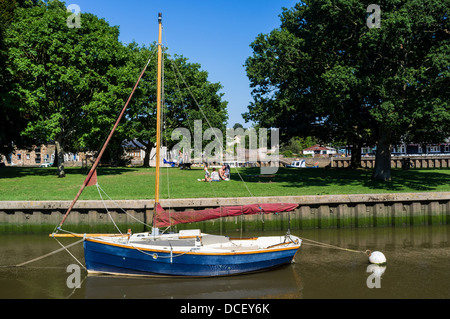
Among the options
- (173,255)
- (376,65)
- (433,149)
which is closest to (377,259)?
(173,255)

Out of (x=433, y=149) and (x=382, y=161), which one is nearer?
(x=382, y=161)

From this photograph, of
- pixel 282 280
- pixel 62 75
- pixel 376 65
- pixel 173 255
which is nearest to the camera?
pixel 173 255

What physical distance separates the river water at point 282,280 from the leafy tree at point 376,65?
1197 cm

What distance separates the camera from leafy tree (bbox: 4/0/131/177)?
34.9 metres

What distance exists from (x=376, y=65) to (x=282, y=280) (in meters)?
23.5

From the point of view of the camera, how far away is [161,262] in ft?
50.1

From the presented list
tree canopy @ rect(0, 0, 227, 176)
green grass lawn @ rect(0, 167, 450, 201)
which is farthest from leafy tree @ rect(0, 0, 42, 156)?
green grass lawn @ rect(0, 167, 450, 201)

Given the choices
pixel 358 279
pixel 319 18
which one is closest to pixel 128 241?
pixel 358 279

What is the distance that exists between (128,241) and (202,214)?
3.42 metres

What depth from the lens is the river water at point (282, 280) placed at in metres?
13.9

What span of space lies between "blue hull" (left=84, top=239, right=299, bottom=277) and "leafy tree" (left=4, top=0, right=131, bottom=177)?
22522 mm

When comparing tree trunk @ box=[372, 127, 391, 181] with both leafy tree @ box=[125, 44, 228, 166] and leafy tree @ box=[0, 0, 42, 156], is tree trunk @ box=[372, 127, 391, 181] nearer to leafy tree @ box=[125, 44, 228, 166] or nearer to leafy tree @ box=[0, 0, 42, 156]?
leafy tree @ box=[125, 44, 228, 166]

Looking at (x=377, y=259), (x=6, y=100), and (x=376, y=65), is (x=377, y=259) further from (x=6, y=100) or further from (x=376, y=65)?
(x=6, y=100)

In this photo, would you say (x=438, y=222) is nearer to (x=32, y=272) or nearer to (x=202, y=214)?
(x=202, y=214)
